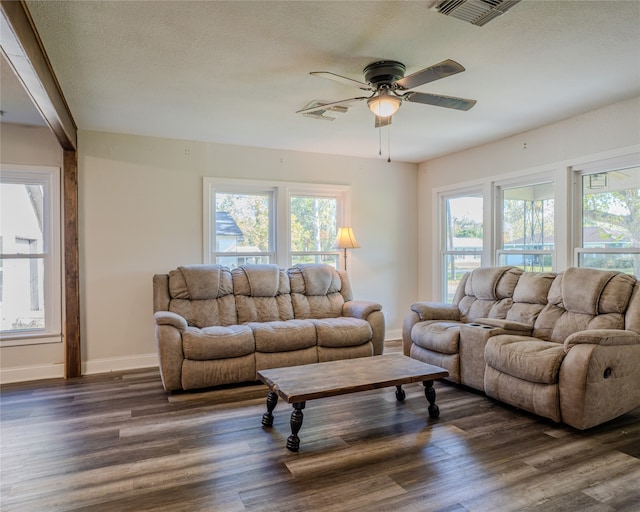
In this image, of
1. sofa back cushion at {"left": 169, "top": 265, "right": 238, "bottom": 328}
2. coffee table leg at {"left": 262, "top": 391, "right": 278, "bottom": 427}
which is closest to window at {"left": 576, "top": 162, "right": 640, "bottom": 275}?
coffee table leg at {"left": 262, "top": 391, "right": 278, "bottom": 427}

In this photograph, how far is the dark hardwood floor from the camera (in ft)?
6.74

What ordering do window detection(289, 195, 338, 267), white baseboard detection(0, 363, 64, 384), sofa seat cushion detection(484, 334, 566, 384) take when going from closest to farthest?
sofa seat cushion detection(484, 334, 566, 384) → white baseboard detection(0, 363, 64, 384) → window detection(289, 195, 338, 267)

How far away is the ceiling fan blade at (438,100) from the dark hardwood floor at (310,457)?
223 cm

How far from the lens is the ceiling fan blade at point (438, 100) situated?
2.75m

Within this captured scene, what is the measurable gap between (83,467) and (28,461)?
37 centimetres

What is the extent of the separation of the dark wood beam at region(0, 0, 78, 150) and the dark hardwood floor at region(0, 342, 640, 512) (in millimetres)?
2213

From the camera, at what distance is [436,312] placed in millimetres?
4273

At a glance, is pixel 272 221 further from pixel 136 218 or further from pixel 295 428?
pixel 295 428

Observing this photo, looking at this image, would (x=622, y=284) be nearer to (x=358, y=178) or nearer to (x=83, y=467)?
(x=358, y=178)

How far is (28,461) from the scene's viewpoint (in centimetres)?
244

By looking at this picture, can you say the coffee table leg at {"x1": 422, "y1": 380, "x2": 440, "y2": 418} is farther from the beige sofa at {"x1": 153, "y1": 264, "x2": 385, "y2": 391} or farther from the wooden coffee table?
the beige sofa at {"x1": 153, "y1": 264, "x2": 385, "y2": 391}

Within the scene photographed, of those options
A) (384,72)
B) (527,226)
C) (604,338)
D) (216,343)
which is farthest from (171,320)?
(527,226)

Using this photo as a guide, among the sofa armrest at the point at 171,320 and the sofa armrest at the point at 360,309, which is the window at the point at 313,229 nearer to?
the sofa armrest at the point at 360,309

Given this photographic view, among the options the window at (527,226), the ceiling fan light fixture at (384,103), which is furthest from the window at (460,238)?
the ceiling fan light fixture at (384,103)
